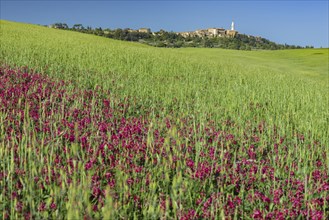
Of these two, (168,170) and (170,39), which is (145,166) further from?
(170,39)

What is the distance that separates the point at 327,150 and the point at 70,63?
9509 mm

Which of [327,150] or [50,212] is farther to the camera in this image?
[327,150]

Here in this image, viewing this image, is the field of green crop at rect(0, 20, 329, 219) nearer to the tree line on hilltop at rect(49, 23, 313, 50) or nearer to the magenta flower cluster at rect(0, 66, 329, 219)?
the magenta flower cluster at rect(0, 66, 329, 219)

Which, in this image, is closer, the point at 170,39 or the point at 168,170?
the point at 168,170

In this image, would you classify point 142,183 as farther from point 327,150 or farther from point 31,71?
point 31,71

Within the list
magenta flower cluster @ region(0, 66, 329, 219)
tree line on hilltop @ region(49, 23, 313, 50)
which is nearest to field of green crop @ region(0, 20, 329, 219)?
magenta flower cluster @ region(0, 66, 329, 219)

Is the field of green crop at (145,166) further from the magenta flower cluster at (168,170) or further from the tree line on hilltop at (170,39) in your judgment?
the tree line on hilltop at (170,39)

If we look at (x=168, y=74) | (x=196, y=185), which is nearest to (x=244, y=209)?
(x=196, y=185)

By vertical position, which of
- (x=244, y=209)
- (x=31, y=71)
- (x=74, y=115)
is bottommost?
(x=244, y=209)

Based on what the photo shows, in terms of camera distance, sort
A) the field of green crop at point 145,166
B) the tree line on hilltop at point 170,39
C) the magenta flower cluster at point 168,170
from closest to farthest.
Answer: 1. the field of green crop at point 145,166
2. the magenta flower cluster at point 168,170
3. the tree line on hilltop at point 170,39

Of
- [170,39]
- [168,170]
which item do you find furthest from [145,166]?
[170,39]

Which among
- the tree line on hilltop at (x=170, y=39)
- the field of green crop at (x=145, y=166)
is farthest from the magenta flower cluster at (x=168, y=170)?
the tree line on hilltop at (x=170, y=39)

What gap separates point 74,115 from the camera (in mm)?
5695

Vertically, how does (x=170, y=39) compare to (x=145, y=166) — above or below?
above
